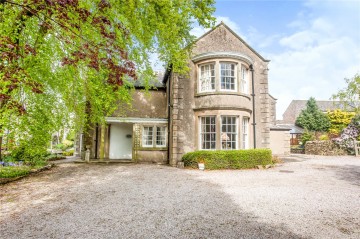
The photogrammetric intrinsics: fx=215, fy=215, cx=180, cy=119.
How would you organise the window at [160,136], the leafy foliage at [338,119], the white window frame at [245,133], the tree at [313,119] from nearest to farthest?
1. the white window frame at [245,133]
2. the window at [160,136]
3. the leafy foliage at [338,119]
4. the tree at [313,119]

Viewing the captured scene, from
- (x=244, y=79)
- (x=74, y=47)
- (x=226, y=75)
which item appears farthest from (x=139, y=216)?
(x=244, y=79)

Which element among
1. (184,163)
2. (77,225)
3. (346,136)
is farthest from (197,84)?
(346,136)

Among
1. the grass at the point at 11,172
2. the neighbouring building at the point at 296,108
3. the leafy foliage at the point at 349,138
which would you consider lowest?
the grass at the point at 11,172

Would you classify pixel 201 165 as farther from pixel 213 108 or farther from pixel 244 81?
pixel 244 81

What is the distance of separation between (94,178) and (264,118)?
10873 mm

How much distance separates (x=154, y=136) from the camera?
1528 centimetres

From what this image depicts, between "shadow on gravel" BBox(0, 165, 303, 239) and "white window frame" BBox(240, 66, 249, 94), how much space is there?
8.38m

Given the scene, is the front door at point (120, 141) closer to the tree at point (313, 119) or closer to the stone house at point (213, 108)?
the stone house at point (213, 108)

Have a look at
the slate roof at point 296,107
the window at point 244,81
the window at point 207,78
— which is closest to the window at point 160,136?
the window at point 207,78

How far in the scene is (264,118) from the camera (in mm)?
14266

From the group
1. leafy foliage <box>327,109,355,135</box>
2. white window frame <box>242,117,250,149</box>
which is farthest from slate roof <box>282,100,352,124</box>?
white window frame <box>242,117,250,149</box>

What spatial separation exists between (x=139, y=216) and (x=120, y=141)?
12.6m

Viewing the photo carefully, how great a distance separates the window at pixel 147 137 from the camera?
15.3 metres

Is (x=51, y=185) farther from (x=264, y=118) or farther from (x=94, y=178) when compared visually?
(x=264, y=118)
